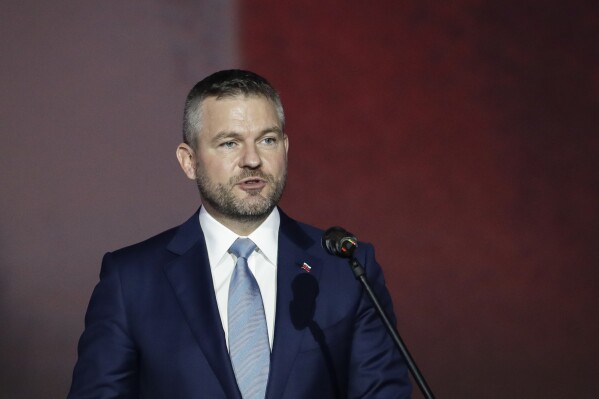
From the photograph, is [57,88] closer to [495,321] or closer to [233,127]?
[233,127]

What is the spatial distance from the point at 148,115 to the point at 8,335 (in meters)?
0.78

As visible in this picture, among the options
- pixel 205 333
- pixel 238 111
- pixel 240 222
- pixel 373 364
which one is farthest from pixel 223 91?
pixel 373 364

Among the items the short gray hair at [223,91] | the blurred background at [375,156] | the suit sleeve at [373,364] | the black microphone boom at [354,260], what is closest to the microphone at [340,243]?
the black microphone boom at [354,260]

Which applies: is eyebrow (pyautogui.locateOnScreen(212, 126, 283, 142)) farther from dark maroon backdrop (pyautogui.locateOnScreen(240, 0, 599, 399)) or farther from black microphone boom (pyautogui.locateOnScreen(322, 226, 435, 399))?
dark maroon backdrop (pyautogui.locateOnScreen(240, 0, 599, 399))

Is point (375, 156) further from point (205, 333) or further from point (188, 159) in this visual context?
point (205, 333)

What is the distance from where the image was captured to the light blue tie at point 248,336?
5.31 feet

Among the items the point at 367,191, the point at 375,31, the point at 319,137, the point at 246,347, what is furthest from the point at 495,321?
the point at 246,347

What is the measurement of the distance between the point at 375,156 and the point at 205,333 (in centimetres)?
137

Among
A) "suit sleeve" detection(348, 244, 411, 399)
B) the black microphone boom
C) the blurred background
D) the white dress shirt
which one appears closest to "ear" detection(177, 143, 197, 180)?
the white dress shirt

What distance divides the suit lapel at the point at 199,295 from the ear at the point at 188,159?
0.10 m

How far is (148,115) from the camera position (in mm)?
2646

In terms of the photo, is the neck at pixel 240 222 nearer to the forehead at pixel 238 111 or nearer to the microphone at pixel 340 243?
the forehead at pixel 238 111

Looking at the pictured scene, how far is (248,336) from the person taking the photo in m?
1.64

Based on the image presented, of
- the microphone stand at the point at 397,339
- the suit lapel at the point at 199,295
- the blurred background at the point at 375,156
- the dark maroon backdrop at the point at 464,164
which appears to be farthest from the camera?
the dark maroon backdrop at the point at 464,164
